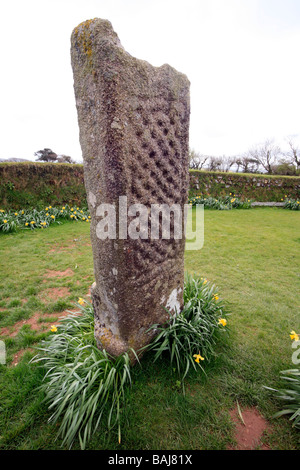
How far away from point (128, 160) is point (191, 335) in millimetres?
1829

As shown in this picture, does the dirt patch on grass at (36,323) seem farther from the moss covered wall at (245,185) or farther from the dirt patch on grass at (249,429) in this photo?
the moss covered wall at (245,185)

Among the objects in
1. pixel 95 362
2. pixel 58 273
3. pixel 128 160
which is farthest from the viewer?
pixel 58 273

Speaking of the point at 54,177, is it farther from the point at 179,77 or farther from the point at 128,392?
the point at 128,392

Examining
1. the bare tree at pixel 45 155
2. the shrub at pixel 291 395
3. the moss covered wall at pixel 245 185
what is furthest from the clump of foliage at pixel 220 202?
the bare tree at pixel 45 155

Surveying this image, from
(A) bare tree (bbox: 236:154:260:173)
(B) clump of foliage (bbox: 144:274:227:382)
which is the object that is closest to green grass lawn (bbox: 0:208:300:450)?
(B) clump of foliage (bbox: 144:274:227:382)

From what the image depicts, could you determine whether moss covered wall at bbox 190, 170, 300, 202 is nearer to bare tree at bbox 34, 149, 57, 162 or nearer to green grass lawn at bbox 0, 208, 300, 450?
green grass lawn at bbox 0, 208, 300, 450

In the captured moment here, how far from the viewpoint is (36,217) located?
281 inches

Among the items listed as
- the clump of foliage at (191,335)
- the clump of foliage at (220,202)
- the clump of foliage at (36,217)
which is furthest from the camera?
the clump of foliage at (220,202)

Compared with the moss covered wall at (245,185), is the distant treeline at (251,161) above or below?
above

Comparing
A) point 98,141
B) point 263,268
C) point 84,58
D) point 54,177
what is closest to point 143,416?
point 98,141

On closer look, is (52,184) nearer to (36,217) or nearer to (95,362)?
(36,217)

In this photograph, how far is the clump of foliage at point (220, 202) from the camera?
34.8 feet

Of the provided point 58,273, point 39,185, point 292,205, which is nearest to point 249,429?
point 58,273

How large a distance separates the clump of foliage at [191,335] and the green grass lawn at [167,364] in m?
0.12
